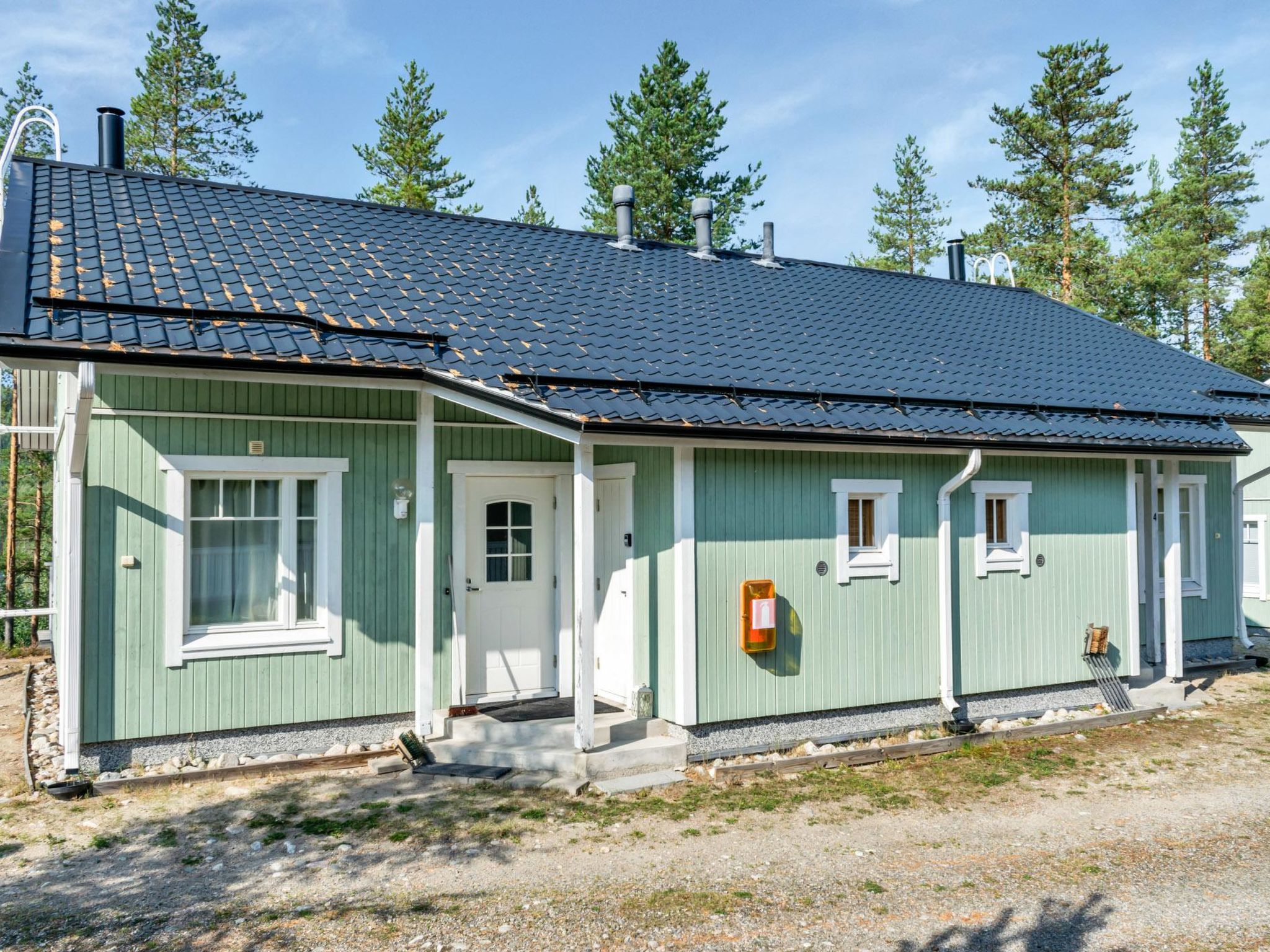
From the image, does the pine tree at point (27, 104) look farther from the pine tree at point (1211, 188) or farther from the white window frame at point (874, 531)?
the pine tree at point (1211, 188)

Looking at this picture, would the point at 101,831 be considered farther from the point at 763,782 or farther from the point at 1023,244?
the point at 1023,244

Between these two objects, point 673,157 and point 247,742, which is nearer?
point 247,742

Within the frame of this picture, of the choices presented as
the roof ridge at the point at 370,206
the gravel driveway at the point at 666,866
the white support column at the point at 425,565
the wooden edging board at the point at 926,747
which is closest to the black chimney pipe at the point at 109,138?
the roof ridge at the point at 370,206

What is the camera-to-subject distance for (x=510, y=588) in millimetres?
8359

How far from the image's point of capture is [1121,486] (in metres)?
9.81

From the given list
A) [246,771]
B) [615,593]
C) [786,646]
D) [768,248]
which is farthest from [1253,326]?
[246,771]

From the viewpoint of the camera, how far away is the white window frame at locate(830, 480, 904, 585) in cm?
813

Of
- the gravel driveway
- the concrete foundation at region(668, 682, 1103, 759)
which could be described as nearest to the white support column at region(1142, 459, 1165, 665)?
the concrete foundation at region(668, 682, 1103, 759)

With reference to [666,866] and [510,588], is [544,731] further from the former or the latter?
[666,866]

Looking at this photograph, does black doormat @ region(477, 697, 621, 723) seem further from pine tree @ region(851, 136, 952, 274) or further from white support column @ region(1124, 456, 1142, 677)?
pine tree @ region(851, 136, 952, 274)

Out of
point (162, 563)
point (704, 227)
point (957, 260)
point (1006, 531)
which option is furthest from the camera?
point (957, 260)

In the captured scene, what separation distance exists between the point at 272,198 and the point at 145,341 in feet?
14.4


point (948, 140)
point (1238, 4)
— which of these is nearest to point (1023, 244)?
point (948, 140)

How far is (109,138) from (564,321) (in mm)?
5872
